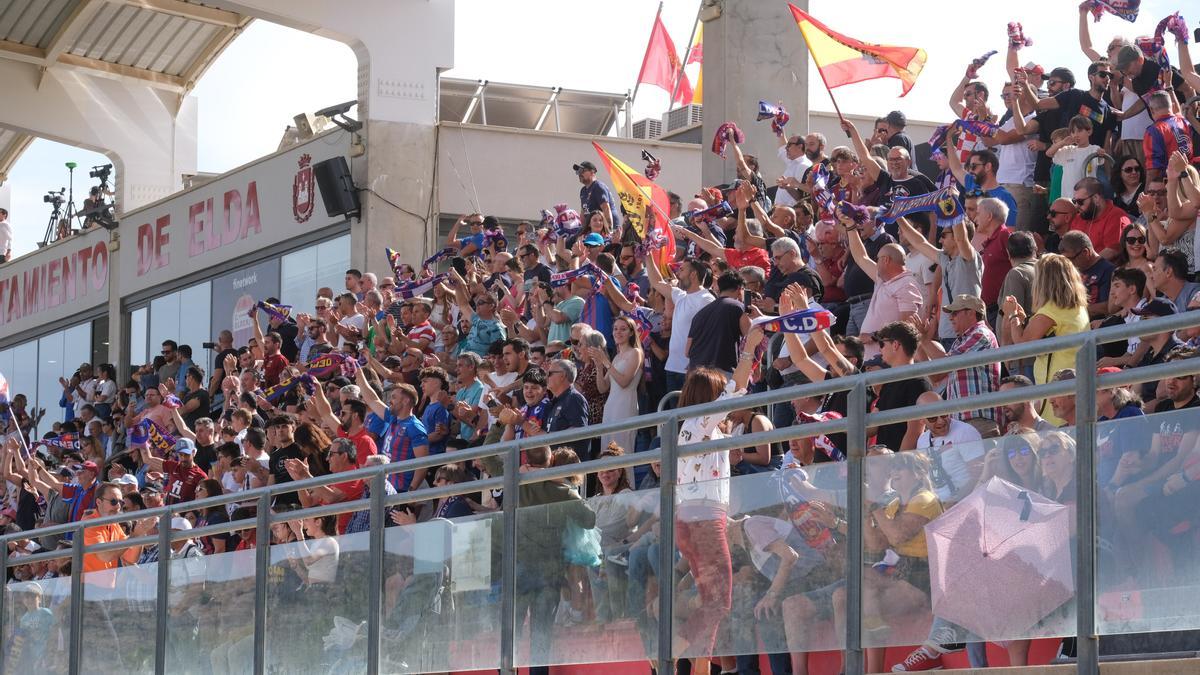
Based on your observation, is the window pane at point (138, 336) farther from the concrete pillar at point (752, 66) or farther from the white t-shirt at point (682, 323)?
the white t-shirt at point (682, 323)

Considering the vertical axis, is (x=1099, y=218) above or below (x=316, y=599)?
above

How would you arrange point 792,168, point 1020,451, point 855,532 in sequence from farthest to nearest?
point 792,168, point 855,532, point 1020,451

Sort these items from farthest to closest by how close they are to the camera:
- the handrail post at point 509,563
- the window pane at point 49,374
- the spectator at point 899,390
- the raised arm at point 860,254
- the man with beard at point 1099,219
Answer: the window pane at point 49,374 < the raised arm at point 860,254 < the man with beard at point 1099,219 < the handrail post at point 509,563 < the spectator at point 899,390

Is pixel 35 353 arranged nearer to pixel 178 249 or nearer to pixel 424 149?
pixel 178 249

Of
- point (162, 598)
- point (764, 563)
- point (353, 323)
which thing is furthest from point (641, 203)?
point (764, 563)

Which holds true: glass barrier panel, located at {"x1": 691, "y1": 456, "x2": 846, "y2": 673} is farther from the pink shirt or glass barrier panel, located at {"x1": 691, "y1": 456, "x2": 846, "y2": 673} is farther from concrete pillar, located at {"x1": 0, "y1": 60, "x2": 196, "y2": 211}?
concrete pillar, located at {"x1": 0, "y1": 60, "x2": 196, "y2": 211}

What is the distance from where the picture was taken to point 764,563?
25.4ft

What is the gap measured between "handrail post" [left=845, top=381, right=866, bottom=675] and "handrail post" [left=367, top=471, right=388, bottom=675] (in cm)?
348

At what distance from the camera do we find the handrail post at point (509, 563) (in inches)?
360

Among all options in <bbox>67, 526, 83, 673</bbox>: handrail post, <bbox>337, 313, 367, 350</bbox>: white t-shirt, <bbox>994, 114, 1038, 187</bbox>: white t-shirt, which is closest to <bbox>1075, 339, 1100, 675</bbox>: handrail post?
<bbox>994, 114, 1038, 187</bbox>: white t-shirt

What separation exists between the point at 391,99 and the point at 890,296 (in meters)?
Answer: 15.7

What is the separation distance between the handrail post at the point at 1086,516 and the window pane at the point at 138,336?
88.3 ft

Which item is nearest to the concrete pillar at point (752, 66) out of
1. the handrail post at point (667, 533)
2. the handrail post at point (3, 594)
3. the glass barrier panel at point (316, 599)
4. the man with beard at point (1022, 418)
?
the handrail post at point (3, 594)

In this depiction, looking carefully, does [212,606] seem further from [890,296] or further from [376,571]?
[890,296]
